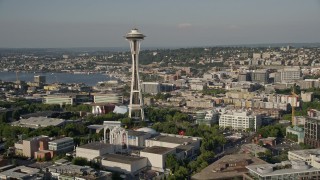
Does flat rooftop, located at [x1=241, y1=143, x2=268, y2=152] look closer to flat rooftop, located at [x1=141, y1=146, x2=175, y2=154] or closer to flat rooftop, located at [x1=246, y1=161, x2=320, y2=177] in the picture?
flat rooftop, located at [x1=141, y1=146, x2=175, y2=154]

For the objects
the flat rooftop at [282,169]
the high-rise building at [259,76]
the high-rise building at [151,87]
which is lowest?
the flat rooftop at [282,169]

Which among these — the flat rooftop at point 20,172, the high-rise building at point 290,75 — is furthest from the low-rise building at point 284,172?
the high-rise building at point 290,75

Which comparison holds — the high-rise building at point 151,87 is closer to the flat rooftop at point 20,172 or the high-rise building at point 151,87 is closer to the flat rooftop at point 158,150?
the flat rooftop at point 158,150

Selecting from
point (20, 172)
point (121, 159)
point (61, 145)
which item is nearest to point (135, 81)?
point (61, 145)

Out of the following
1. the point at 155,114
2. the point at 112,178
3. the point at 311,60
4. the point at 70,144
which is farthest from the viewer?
the point at 311,60

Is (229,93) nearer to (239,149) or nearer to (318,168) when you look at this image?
(239,149)

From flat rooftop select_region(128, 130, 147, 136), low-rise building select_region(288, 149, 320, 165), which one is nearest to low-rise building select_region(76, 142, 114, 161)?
flat rooftop select_region(128, 130, 147, 136)

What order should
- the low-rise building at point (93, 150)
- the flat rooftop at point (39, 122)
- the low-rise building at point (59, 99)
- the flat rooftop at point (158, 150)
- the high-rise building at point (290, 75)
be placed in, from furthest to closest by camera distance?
the high-rise building at point (290, 75) < the low-rise building at point (59, 99) < the flat rooftop at point (39, 122) < the low-rise building at point (93, 150) < the flat rooftop at point (158, 150)

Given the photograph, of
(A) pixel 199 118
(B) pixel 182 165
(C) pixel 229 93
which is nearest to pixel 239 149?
(B) pixel 182 165

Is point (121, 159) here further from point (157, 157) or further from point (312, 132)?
point (312, 132)
